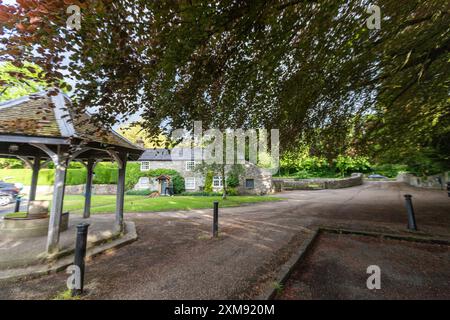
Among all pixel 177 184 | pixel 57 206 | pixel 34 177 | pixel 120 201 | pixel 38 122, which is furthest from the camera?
pixel 177 184

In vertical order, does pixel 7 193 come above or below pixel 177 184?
below

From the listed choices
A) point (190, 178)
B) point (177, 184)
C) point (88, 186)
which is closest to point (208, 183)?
point (190, 178)

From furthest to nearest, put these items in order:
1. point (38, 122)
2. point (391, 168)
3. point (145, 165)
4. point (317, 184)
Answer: point (317, 184) < point (145, 165) < point (391, 168) < point (38, 122)

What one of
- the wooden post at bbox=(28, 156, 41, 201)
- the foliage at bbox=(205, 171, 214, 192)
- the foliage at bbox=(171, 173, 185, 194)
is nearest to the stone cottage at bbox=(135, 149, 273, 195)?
the foliage at bbox=(171, 173, 185, 194)

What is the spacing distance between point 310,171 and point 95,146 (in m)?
44.9

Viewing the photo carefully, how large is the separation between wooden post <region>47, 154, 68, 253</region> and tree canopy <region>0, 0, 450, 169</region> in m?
2.92

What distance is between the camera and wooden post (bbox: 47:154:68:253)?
5.16 m

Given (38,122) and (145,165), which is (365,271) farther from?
(145,165)

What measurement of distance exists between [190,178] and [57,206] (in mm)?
22229

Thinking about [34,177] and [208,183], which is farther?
[208,183]

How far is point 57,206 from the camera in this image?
5.34m

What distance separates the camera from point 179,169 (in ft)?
91.0

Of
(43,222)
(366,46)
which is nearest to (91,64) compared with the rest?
(366,46)
